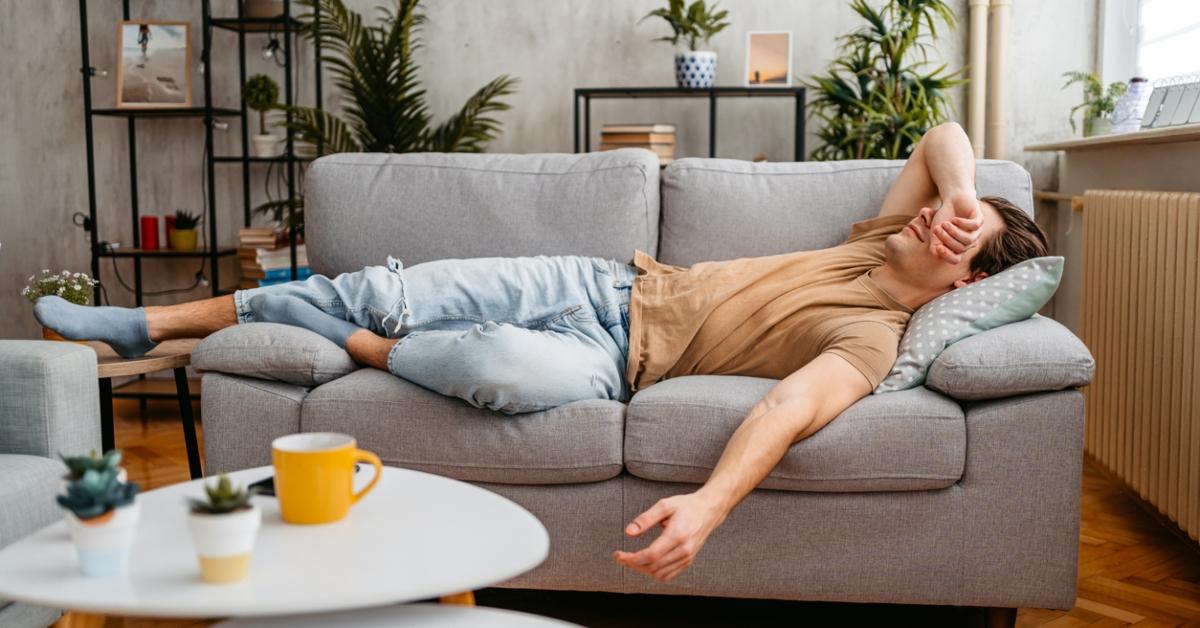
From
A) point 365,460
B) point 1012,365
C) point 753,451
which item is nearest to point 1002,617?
point 1012,365

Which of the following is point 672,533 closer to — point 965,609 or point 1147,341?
point 965,609

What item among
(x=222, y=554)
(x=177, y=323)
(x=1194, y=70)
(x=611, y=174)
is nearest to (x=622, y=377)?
(x=611, y=174)

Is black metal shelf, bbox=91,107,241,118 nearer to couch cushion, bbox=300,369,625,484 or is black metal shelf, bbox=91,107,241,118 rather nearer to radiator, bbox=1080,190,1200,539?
couch cushion, bbox=300,369,625,484

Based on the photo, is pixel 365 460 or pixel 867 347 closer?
pixel 365 460

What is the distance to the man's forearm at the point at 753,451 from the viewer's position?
1.49 meters

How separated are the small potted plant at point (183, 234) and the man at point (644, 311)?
177cm

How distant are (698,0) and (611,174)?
1352mm

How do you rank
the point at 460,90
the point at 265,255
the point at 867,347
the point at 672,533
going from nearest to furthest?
the point at 672,533, the point at 867,347, the point at 265,255, the point at 460,90

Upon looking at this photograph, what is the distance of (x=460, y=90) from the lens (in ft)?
12.8

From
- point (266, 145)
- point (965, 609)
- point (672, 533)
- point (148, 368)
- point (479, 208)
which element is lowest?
point (965, 609)

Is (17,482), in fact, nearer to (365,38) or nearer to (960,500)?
(960,500)

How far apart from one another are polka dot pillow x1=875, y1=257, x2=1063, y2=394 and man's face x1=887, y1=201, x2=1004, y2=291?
0.07 m

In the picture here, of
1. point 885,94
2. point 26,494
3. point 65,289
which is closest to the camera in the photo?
point 26,494

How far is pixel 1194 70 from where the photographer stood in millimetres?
2764
